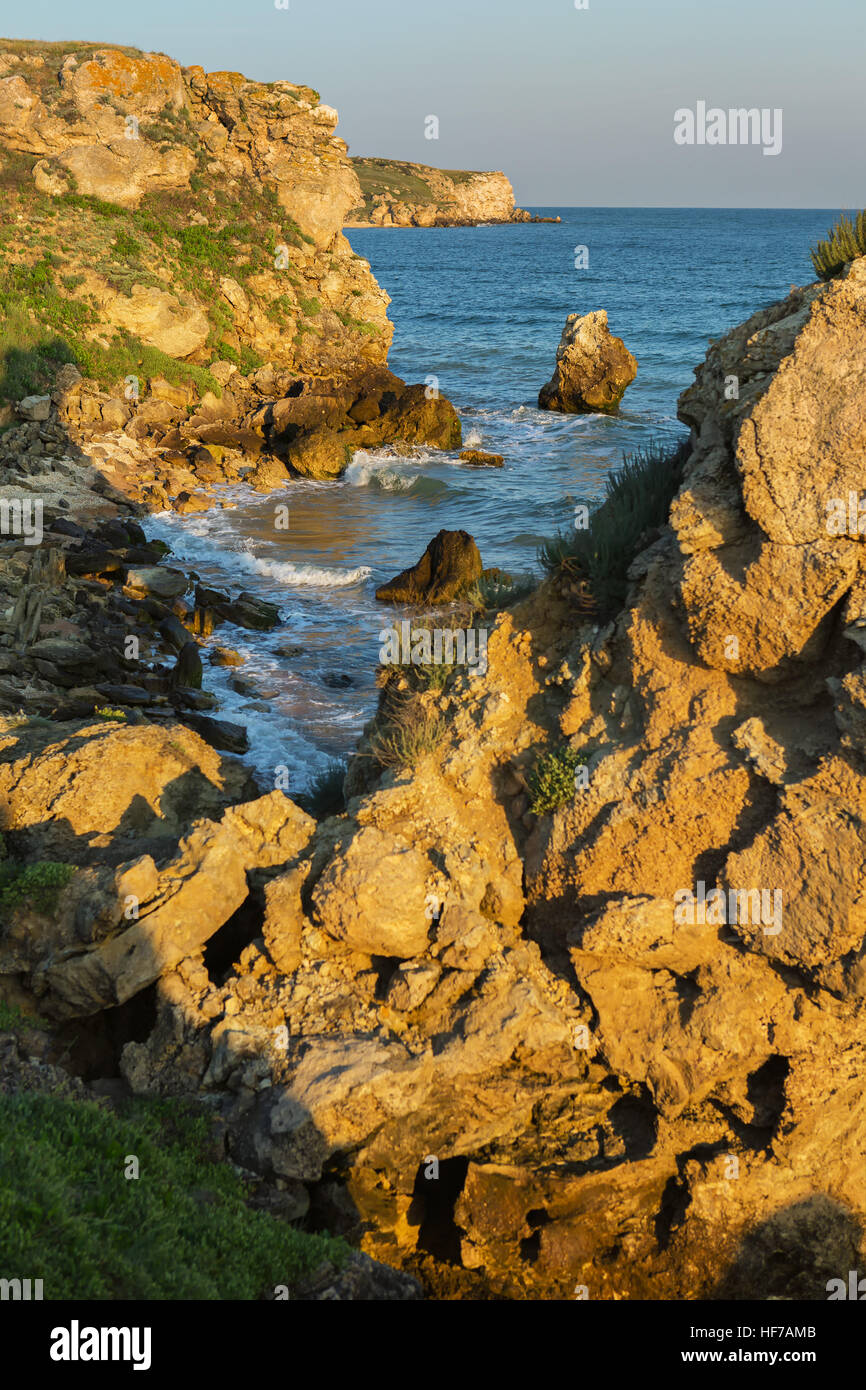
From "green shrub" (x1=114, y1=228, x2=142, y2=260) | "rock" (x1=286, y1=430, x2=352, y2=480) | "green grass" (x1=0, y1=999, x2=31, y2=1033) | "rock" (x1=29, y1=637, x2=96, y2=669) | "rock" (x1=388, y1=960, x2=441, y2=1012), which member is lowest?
"green grass" (x1=0, y1=999, x2=31, y2=1033)

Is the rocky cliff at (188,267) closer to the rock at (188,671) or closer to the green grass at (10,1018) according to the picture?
the rock at (188,671)

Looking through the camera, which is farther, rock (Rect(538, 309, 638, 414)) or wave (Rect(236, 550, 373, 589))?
rock (Rect(538, 309, 638, 414))

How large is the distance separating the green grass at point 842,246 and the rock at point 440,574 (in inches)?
492

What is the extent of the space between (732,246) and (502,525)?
13199cm

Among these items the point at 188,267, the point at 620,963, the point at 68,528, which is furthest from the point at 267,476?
the point at 620,963

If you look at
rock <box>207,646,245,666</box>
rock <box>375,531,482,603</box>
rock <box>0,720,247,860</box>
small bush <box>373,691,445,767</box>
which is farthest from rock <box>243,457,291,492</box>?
small bush <box>373,691,445,767</box>

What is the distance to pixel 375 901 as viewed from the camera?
7.51 m

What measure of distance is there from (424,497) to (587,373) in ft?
47.5

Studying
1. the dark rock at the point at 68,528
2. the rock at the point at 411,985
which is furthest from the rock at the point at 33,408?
the rock at the point at 411,985

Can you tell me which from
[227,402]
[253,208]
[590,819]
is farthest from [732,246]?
[590,819]

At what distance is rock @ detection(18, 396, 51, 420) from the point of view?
2723 centimetres

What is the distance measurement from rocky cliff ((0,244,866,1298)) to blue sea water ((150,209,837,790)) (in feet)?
19.3

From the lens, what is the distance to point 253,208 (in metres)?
41.2

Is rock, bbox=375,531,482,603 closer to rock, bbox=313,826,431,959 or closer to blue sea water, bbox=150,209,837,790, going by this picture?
blue sea water, bbox=150,209,837,790
